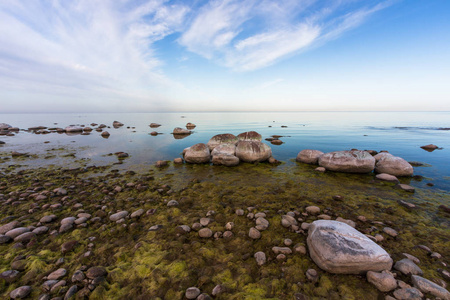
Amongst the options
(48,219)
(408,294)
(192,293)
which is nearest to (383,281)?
(408,294)

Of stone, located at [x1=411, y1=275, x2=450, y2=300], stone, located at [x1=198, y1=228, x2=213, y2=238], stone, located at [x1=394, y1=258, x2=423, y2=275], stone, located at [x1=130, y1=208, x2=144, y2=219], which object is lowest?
stone, located at [x1=130, y1=208, x2=144, y2=219]

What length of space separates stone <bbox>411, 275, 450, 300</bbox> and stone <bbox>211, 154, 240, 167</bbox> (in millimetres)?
8961

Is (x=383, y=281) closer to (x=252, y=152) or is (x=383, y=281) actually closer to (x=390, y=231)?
(x=390, y=231)

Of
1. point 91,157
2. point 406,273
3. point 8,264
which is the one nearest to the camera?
point 406,273

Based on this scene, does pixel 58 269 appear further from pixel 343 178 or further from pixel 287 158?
pixel 287 158

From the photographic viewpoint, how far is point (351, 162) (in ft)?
31.3

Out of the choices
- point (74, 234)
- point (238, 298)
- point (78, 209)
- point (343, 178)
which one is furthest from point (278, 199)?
point (78, 209)

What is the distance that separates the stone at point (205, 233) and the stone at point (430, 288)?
3.98 m

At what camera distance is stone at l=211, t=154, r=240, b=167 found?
37.1ft

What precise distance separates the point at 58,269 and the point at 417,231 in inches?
345

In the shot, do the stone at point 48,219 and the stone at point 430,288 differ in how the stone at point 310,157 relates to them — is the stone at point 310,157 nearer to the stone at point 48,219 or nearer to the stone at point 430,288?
the stone at point 430,288

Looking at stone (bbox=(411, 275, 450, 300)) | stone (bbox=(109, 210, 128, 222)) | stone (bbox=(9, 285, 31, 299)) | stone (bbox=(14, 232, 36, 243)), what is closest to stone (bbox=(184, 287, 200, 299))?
stone (bbox=(9, 285, 31, 299))

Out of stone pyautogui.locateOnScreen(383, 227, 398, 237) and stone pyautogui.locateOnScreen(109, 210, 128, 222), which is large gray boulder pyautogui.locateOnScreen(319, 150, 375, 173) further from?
stone pyautogui.locateOnScreen(109, 210, 128, 222)

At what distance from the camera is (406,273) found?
10.3ft
